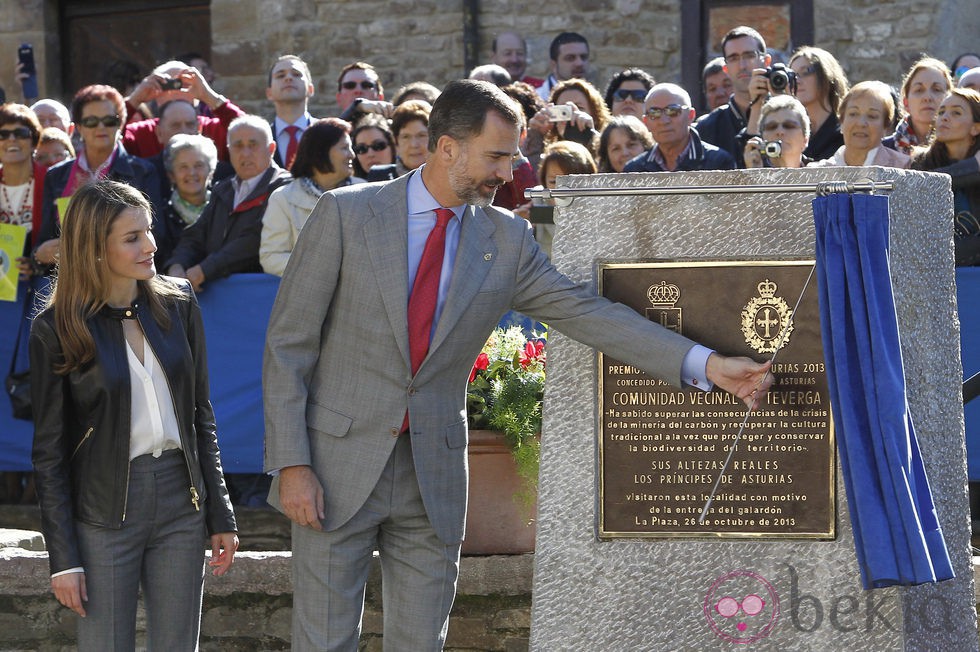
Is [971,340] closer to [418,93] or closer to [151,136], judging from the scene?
[418,93]

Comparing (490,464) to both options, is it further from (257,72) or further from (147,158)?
(257,72)

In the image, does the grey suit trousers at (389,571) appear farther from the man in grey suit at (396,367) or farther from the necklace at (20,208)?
the necklace at (20,208)

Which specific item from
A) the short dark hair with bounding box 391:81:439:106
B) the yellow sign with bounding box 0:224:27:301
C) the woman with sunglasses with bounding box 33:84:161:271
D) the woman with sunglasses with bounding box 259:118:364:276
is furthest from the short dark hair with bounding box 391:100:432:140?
the yellow sign with bounding box 0:224:27:301

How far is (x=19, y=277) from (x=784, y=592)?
493 cm

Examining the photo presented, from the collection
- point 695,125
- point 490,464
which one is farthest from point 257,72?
point 490,464

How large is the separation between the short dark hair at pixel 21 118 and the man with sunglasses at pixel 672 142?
3.28 metres

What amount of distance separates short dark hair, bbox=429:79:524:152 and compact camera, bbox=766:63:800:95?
12.7 ft

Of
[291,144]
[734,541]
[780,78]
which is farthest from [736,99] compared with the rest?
[734,541]

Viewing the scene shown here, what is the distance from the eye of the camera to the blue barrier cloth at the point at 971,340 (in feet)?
20.7

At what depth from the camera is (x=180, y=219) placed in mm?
7578

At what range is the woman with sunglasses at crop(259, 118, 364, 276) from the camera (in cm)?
706

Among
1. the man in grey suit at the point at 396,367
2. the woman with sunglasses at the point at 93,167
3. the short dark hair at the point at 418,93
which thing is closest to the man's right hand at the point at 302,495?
the man in grey suit at the point at 396,367

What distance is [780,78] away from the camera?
295 inches

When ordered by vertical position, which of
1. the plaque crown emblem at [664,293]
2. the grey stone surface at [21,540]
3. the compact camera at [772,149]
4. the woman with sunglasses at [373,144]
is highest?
the woman with sunglasses at [373,144]
